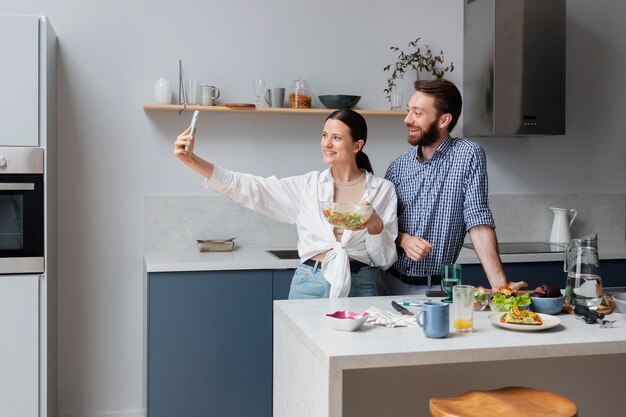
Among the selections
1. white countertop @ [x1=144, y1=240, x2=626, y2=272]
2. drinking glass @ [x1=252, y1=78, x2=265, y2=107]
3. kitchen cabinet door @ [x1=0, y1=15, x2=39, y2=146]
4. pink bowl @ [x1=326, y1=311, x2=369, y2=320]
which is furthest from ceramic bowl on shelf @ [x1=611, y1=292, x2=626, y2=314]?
kitchen cabinet door @ [x1=0, y1=15, x2=39, y2=146]

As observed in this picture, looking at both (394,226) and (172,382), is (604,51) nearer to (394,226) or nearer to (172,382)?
(394,226)

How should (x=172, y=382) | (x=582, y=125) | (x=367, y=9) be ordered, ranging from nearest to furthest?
1. (x=172, y=382)
2. (x=367, y=9)
3. (x=582, y=125)

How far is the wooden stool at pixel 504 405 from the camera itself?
2.06 metres

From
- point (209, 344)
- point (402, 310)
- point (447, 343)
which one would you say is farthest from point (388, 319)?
point (209, 344)

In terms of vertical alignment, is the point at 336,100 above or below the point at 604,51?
below

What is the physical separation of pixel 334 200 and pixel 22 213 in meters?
1.48

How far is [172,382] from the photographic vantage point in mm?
3883

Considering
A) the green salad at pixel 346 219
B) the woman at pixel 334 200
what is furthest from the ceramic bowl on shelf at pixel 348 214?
the woman at pixel 334 200

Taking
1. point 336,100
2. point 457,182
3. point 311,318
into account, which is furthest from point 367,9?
point 311,318

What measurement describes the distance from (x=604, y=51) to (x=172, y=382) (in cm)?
338

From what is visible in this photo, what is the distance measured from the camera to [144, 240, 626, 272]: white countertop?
3840 millimetres

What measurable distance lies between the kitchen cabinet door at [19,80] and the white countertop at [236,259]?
845 millimetres

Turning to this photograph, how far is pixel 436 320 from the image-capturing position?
2.32m

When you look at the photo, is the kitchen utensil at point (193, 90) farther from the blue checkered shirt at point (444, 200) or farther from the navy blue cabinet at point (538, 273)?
the navy blue cabinet at point (538, 273)
